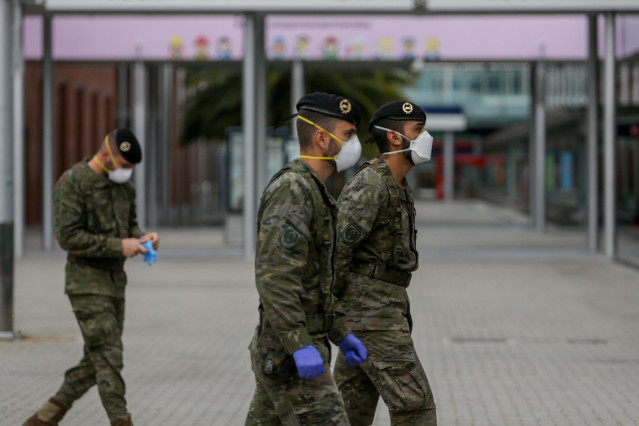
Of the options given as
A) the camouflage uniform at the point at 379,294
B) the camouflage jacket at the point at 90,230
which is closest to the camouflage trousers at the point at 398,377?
the camouflage uniform at the point at 379,294

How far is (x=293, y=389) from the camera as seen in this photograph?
14.3 ft

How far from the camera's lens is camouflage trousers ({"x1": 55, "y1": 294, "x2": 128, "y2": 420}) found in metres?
6.21

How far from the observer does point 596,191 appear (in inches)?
792

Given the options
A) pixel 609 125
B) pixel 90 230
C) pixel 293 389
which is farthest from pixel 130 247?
pixel 609 125

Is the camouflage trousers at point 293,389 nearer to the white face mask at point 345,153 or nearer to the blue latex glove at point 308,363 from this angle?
the blue latex glove at point 308,363

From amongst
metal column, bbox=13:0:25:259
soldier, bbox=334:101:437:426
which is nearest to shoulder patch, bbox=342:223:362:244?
soldier, bbox=334:101:437:426

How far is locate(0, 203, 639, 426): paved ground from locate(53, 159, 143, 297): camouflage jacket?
110 cm

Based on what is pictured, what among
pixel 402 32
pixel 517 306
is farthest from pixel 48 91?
pixel 517 306

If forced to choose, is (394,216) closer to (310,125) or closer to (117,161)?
(310,125)

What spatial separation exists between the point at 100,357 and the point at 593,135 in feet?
50.4

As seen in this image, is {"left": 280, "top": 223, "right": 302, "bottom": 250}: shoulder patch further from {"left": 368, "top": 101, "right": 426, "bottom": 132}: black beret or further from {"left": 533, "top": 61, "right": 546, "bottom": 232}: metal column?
{"left": 533, "top": 61, "right": 546, "bottom": 232}: metal column

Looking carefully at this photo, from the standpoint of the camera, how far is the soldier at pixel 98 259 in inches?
246

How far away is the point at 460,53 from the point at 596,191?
14.5ft

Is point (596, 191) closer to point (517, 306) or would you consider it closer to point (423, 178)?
point (517, 306)
